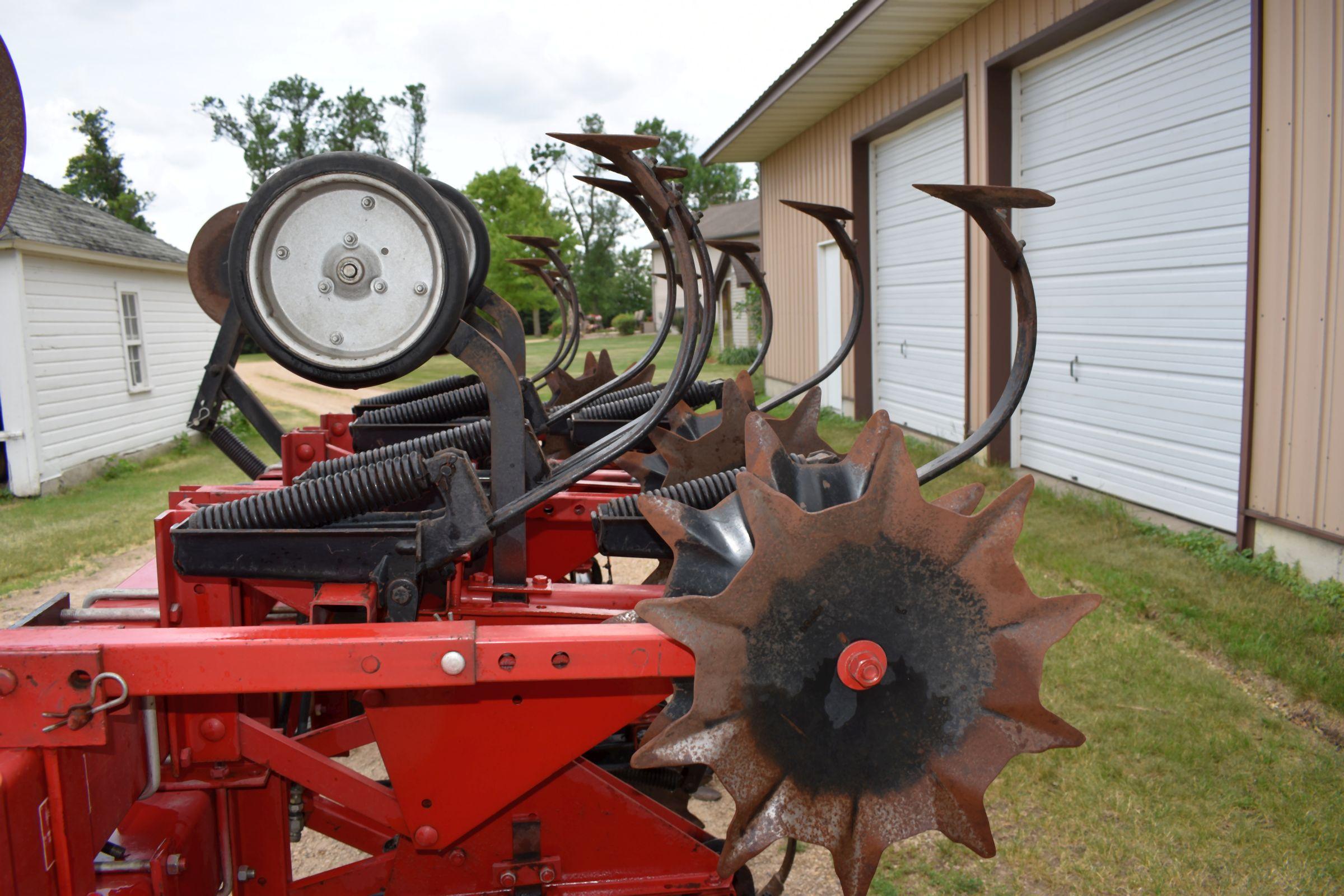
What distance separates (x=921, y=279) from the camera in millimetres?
10781

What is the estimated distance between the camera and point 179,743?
2.39 metres

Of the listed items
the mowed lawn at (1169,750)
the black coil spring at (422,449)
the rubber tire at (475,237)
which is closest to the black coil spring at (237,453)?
the black coil spring at (422,449)

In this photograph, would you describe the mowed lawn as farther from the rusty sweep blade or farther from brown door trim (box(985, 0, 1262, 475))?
brown door trim (box(985, 0, 1262, 475))

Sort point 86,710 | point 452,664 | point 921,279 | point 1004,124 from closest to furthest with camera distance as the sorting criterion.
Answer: point 86,710
point 452,664
point 1004,124
point 921,279

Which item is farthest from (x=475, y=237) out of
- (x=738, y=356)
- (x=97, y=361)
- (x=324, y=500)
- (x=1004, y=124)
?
(x=738, y=356)

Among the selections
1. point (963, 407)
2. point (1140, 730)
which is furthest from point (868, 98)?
point (1140, 730)

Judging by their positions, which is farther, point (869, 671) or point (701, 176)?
point (701, 176)

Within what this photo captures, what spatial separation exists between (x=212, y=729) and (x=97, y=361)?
493 inches

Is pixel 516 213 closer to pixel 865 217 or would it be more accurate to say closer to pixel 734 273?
pixel 734 273

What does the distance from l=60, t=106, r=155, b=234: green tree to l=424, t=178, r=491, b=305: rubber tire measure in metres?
40.4

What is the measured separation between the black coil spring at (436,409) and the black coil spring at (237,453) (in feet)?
1.55

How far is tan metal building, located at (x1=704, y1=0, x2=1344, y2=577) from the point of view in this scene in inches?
210

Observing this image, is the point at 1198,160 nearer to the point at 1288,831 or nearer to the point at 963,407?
the point at 963,407

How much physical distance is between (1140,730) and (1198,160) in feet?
13.3
